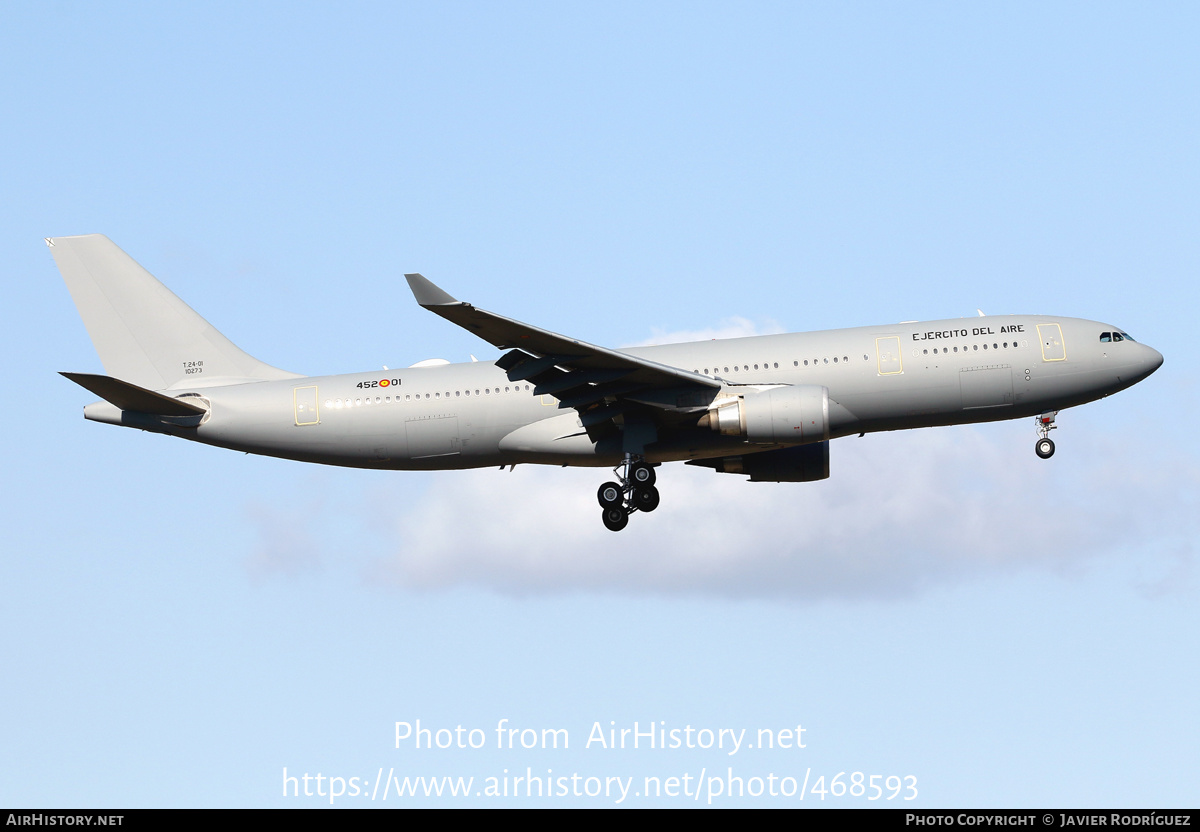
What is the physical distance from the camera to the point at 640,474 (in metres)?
33.6

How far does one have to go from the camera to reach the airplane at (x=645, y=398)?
Result: 104ft

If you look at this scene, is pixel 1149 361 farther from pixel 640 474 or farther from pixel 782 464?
pixel 640 474

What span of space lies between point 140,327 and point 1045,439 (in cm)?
2405

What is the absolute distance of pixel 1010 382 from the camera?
31.9m

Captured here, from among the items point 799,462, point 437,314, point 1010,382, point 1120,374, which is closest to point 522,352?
point 437,314

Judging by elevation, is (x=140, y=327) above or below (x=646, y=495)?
above

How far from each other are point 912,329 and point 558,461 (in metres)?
9.33

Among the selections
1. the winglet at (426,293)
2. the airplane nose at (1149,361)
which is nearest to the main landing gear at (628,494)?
the winglet at (426,293)

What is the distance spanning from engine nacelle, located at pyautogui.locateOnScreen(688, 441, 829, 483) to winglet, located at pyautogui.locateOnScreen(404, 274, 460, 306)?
33.7 feet

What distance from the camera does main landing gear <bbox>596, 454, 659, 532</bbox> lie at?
3362 centimetres

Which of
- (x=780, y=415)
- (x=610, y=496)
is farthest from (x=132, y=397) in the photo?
(x=780, y=415)

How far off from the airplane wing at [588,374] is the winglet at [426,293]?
1.07m

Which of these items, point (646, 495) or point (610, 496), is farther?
point (610, 496)

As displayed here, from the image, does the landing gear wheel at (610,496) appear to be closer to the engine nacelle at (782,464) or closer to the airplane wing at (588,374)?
the airplane wing at (588,374)
